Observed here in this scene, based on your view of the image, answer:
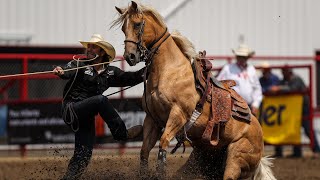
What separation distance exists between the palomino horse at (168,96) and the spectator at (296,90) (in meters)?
6.09

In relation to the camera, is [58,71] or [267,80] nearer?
[58,71]

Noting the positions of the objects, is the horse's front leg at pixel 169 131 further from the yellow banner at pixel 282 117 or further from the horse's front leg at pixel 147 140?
the yellow banner at pixel 282 117

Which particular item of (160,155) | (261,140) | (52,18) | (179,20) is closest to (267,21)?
(179,20)

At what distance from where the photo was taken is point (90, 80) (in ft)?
28.2

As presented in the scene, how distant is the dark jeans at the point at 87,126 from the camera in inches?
333

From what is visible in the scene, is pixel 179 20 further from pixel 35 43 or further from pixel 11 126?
pixel 11 126

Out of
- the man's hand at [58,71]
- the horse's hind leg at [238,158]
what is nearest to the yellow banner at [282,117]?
the horse's hind leg at [238,158]

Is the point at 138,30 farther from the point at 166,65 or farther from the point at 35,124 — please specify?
the point at 35,124

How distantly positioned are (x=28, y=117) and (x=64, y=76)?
5364 millimetres

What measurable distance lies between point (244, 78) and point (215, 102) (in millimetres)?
3248

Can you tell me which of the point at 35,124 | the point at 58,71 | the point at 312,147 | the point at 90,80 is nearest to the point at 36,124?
the point at 35,124

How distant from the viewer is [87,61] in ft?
28.3

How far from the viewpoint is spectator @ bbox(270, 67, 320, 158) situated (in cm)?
1501

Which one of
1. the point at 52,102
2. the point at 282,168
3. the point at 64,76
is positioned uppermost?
the point at 64,76
